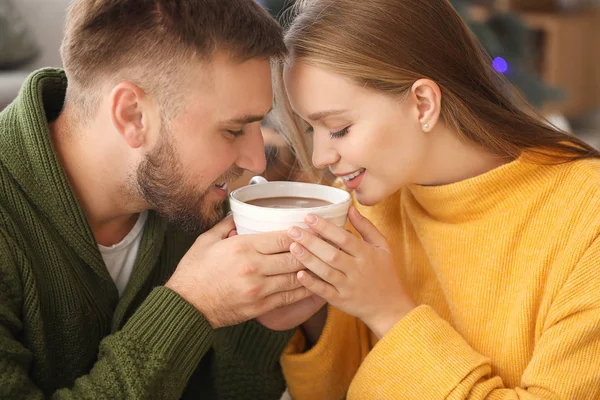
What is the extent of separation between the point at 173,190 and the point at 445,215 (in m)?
0.53

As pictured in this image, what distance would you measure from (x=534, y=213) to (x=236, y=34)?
0.63m

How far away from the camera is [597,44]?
5129 millimetres

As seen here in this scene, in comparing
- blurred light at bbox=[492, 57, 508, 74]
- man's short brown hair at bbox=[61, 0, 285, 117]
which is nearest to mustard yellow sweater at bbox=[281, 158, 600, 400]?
man's short brown hair at bbox=[61, 0, 285, 117]

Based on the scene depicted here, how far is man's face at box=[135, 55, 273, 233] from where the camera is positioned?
1.28 metres

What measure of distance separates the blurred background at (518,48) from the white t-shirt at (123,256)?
0.39 m

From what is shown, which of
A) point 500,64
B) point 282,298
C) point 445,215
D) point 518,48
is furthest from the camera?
point 518,48

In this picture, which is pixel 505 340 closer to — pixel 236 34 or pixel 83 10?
pixel 236 34

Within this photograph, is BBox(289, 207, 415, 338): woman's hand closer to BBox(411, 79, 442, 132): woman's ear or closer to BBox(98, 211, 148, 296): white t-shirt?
BBox(411, 79, 442, 132): woman's ear

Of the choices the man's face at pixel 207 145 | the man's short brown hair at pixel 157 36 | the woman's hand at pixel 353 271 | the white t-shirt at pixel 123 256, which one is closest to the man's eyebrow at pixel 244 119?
the man's face at pixel 207 145

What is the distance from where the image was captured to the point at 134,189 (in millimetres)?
1363

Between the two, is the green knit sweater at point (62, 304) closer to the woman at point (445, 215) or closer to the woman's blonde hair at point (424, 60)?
the woman at point (445, 215)

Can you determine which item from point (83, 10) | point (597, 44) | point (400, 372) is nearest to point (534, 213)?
point (400, 372)

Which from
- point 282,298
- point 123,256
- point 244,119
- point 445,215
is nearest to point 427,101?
point 445,215

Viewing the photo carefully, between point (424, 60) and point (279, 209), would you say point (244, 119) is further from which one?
point (424, 60)
